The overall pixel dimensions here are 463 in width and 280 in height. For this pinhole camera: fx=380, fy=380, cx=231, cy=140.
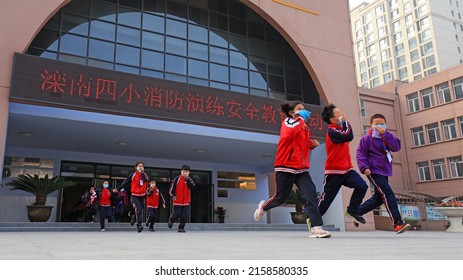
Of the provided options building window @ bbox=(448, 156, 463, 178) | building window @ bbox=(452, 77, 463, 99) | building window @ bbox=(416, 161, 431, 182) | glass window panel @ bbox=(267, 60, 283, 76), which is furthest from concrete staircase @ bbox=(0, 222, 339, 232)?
building window @ bbox=(416, 161, 431, 182)

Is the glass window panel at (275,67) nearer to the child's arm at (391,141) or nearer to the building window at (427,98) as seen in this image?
the child's arm at (391,141)

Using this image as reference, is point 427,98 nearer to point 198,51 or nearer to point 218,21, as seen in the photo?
point 218,21

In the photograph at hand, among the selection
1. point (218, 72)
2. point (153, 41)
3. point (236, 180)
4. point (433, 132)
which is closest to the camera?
point (153, 41)

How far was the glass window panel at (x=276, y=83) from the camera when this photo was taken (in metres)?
17.4

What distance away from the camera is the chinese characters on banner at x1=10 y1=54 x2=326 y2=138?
35.5 feet

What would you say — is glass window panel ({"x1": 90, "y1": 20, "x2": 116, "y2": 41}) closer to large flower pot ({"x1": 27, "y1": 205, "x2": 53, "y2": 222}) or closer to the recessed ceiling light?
the recessed ceiling light

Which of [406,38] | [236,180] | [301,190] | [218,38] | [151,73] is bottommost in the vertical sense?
[301,190]

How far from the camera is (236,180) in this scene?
2072 centimetres

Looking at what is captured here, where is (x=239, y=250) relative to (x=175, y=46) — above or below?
below

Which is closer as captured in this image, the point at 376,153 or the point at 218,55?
the point at 376,153

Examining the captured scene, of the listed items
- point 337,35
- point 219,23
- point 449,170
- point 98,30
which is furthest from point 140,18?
point 449,170

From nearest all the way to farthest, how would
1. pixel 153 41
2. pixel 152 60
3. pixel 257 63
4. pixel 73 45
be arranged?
1. pixel 73 45
2. pixel 152 60
3. pixel 153 41
4. pixel 257 63

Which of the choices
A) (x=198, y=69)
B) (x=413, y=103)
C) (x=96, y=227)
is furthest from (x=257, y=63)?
(x=413, y=103)

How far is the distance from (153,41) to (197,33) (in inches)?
81.0
